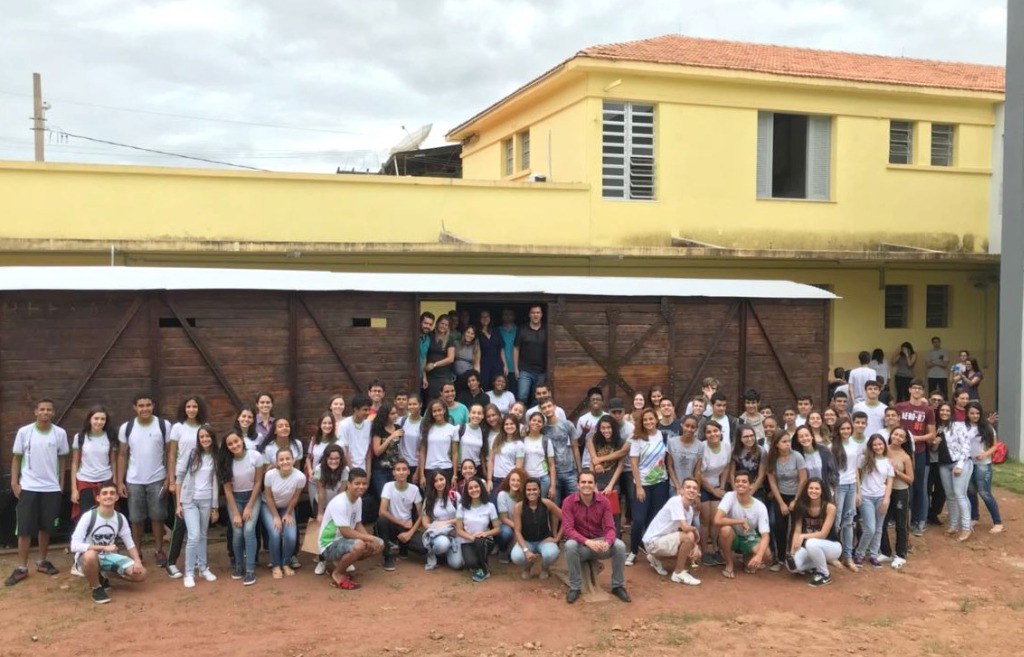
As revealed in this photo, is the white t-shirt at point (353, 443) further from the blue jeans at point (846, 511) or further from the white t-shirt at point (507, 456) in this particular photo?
the blue jeans at point (846, 511)

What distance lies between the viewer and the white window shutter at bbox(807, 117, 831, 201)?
17.8 meters

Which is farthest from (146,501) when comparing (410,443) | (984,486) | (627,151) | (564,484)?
(627,151)

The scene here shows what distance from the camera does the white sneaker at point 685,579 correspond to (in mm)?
8445

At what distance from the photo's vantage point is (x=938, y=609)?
8133mm

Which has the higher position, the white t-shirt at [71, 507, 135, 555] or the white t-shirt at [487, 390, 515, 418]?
the white t-shirt at [487, 390, 515, 418]

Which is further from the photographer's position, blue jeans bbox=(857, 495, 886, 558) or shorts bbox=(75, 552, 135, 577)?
blue jeans bbox=(857, 495, 886, 558)

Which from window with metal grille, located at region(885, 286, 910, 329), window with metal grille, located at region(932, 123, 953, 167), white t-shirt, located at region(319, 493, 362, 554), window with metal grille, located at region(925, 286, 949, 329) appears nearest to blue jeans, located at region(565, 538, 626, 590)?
white t-shirt, located at region(319, 493, 362, 554)

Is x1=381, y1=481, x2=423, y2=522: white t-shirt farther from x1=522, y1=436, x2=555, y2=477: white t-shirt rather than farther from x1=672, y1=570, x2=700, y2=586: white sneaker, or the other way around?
x1=672, y1=570, x2=700, y2=586: white sneaker

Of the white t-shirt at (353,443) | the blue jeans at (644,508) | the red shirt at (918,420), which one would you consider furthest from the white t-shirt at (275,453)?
the red shirt at (918,420)

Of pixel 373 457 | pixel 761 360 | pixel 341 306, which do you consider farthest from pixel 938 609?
pixel 341 306

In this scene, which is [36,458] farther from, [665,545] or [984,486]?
[984,486]

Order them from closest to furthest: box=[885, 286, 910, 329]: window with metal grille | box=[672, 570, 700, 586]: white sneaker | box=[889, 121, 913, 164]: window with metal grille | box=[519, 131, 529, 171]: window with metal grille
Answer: box=[672, 570, 700, 586]: white sneaker, box=[889, 121, 913, 164]: window with metal grille, box=[885, 286, 910, 329]: window with metal grille, box=[519, 131, 529, 171]: window with metal grille

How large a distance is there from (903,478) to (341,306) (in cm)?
661

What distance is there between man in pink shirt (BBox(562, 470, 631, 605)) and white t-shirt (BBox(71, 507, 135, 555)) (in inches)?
159
